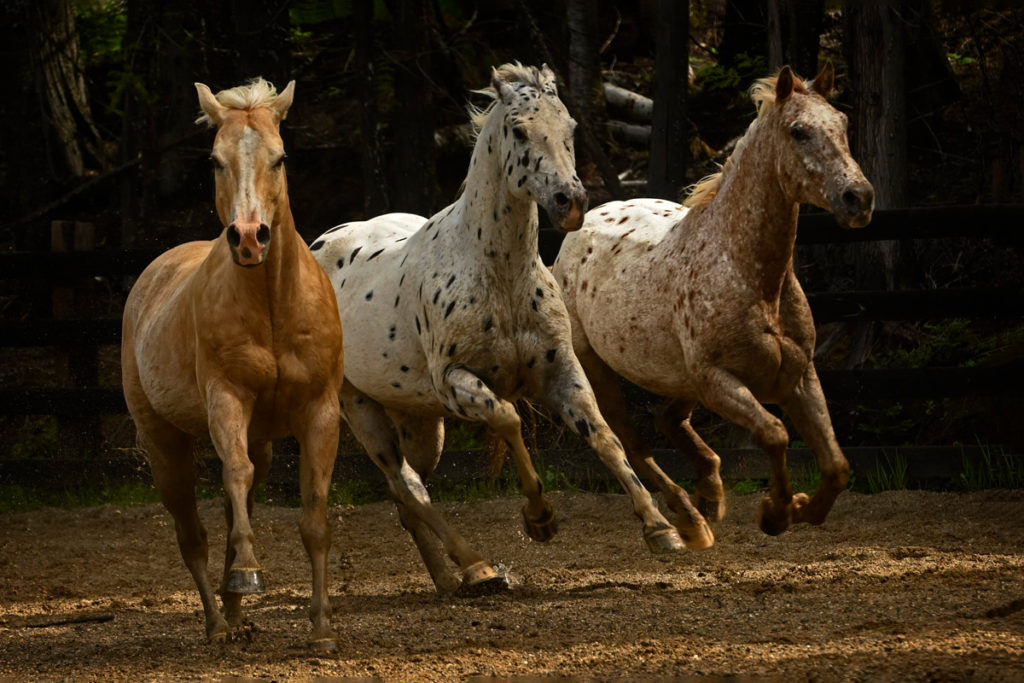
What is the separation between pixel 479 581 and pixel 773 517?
1378mm

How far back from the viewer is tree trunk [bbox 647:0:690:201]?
9.94 metres

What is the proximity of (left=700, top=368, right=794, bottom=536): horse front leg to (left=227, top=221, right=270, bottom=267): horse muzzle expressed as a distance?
2.46 metres

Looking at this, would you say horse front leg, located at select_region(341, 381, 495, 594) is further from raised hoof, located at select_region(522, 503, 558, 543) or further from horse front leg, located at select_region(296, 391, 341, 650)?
horse front leg, located at select_region(296, 391, 341, 650)

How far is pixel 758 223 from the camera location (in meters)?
6.01

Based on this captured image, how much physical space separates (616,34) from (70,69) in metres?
6.09

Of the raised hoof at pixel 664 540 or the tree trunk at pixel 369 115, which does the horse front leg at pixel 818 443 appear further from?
the tree trunk at pixel 369 115

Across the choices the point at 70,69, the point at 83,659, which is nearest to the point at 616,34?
the point at 70,69

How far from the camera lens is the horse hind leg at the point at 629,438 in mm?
6125

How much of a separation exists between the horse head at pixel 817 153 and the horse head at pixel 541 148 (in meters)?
1.02

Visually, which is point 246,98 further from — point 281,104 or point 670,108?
point 670,108

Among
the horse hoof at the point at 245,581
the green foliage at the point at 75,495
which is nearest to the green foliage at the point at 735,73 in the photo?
the green foliage at the point at 75,495

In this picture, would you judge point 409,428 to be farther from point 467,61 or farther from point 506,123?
point 467,61

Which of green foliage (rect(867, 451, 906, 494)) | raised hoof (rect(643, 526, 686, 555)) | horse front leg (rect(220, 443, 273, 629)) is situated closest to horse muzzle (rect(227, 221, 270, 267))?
horse front leg (rect(220, 443, 273, 629))

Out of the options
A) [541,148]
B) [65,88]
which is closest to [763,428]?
[541,148]
